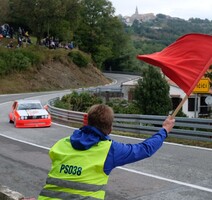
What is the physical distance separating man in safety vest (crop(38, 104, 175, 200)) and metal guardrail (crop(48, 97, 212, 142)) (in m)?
11.1

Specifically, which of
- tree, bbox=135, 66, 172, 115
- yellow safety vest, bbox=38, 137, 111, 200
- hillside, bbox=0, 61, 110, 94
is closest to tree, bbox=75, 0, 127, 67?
hillside, bbox=0, 61, 110, 94

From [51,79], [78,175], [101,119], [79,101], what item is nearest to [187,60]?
[101,119]

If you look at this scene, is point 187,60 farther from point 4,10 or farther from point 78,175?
point 4,10

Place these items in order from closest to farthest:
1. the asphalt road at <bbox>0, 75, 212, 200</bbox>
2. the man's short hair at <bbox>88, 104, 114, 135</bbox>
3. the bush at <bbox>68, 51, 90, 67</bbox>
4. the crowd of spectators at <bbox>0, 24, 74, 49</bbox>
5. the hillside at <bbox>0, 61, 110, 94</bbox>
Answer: the man's short hair at <bbox>88, 104, 114, 135</bbox> < the asphalt road at <bbox>0, 75, 212, 200</bbox> < the hillside at <bbox>0, 61, 110, 94</bbox> < the crowd of spectators at <bbox>0, 24, 74, 49</bbox> < the bush at <bbox>68, 51, 90, 67</bbox>

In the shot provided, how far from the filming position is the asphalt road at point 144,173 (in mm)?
8305

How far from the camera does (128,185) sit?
9.00 m

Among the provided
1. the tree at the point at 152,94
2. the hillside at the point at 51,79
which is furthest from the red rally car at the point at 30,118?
the hillside at the point at 51,79

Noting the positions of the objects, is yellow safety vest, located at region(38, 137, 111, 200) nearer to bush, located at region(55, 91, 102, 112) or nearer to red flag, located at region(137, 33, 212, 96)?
red flag, located at region(137, 33, 212, 96)

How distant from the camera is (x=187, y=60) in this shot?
4.72m

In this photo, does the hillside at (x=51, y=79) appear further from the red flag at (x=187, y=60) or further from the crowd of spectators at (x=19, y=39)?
the red flag at (x=187, y=60)

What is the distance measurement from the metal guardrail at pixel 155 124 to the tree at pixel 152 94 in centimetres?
1062

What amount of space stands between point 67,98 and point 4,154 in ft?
65.6

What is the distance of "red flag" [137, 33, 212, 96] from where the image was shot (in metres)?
4.53

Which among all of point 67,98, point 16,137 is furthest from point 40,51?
point 16,137
